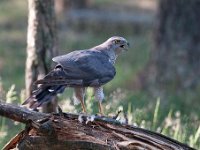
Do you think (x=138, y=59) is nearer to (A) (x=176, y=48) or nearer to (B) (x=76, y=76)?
(A) (x=176, y=48)

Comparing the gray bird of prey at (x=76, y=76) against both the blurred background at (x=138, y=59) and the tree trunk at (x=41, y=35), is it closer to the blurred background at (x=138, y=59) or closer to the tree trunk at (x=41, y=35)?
the blurred background at (x=138, y=59)

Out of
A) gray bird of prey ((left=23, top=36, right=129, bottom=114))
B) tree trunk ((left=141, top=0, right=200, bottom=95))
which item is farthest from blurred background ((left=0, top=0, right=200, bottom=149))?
gray bird of prey ((left=23, top=36, right=129, bottom=114))

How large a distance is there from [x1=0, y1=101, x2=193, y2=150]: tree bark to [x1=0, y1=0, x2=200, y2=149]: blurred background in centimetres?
116

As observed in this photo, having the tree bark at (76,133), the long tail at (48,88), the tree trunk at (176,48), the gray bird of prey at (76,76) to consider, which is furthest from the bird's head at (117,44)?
the tree trunk at (176,48)

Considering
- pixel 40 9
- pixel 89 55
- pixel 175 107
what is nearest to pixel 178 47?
pixel 175 107

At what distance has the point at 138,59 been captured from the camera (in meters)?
13.7

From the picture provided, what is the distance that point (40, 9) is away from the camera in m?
6.53

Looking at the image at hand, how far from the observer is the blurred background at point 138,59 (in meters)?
6.68

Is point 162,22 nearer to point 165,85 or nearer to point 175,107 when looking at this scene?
point 165,85

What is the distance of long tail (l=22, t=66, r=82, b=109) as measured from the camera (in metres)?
4.83

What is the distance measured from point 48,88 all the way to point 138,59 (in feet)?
29.3

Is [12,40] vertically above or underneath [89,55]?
underneath

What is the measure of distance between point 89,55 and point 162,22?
579 cm

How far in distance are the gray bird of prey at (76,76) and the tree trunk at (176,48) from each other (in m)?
5.42
